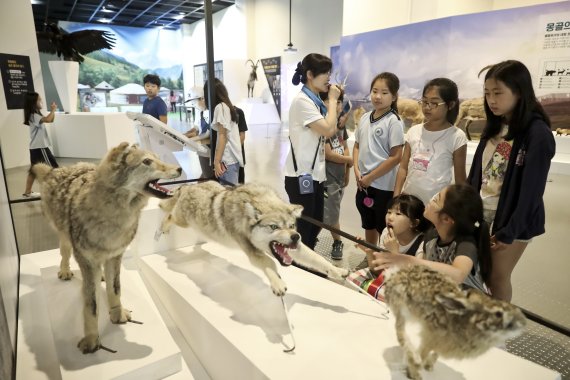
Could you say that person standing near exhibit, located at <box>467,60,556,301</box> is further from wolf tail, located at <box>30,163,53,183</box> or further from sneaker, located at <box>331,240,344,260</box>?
wolf tail, located at <box>30,163,53,183</box>

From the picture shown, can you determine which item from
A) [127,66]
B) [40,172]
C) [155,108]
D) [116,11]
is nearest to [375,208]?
[40,172]

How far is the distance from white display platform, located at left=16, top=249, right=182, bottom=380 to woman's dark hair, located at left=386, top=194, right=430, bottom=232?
1463 mm

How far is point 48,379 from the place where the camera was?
1.45 meters

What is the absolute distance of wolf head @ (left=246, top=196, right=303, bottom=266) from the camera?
1413mm

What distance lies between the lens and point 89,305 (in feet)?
4.85

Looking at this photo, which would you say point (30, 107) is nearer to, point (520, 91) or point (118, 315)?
point (118, 315)

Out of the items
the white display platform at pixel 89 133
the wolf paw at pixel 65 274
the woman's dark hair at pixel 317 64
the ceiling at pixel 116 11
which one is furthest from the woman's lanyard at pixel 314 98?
the ceiling at pixel 116 11

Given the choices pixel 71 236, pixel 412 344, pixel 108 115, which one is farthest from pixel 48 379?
pixel 108 115

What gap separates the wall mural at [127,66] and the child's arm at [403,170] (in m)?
6.88

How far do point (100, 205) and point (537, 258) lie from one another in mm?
3856

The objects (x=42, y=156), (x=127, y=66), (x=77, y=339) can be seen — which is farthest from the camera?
(x=127, y=66)

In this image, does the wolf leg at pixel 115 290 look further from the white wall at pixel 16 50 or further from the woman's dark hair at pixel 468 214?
the white wall at pixel 16 50

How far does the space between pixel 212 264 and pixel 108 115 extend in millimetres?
5309

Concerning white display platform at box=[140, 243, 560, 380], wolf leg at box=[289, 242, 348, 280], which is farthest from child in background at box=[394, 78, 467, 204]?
wolf leg at box=[289, 242, 348, 280]
